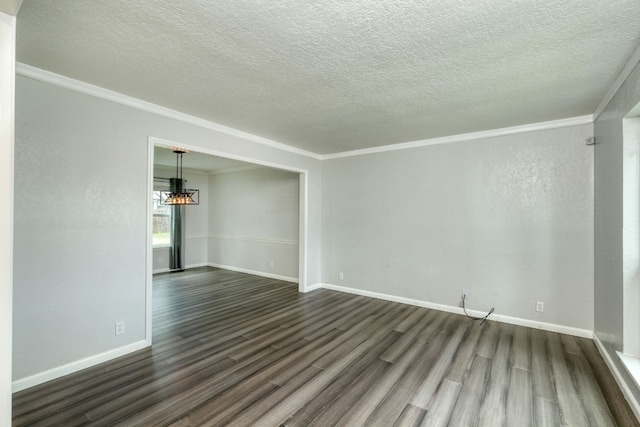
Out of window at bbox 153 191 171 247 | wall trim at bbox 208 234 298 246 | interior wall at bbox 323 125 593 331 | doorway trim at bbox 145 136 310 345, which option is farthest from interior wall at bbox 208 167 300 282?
interior wall at bbox 323 125 593 331

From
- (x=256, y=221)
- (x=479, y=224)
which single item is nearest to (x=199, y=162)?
(x=256, y=221)

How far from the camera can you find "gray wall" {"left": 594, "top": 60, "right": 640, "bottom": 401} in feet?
7.68

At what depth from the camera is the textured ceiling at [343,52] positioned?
162cm

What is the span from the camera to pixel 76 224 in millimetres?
2588

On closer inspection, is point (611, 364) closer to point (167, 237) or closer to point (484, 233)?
point (484, 233)

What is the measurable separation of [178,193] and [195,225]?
6.57 ft

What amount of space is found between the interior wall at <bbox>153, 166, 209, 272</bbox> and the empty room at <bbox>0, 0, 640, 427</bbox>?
2995 mm

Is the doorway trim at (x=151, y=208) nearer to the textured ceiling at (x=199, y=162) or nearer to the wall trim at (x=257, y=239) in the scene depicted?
the wall trim at (x=257, y=239)

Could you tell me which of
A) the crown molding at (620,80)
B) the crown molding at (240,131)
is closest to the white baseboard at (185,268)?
the crown molding at (240,131)

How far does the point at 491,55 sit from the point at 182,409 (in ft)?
11.4

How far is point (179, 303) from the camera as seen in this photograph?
456cm

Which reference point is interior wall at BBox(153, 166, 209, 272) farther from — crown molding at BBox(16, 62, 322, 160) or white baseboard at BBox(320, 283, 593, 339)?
white baseboard at BBox(320, 283, 593, 339)

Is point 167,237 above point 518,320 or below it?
above

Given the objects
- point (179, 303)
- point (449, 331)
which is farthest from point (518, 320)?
point (179, 303)
